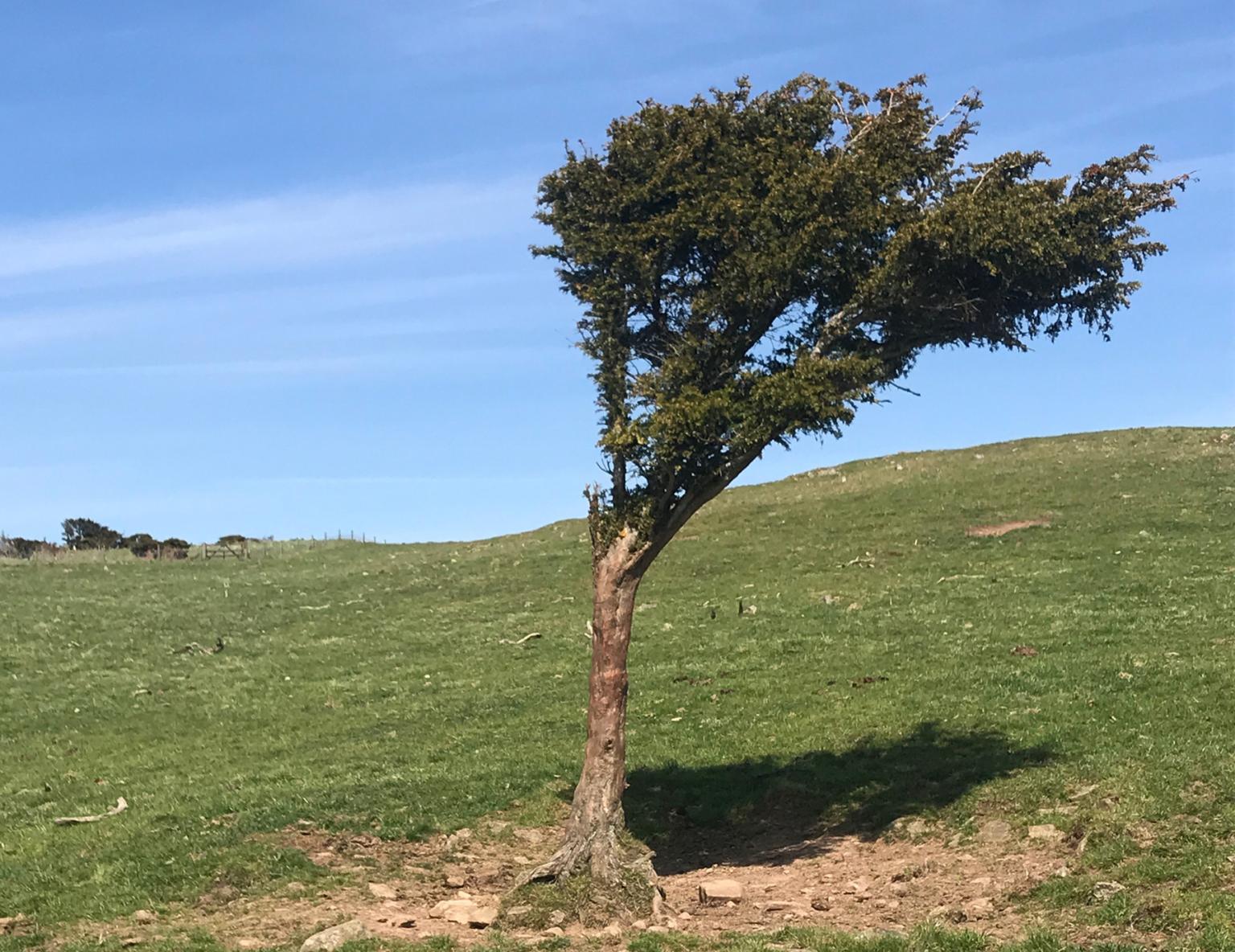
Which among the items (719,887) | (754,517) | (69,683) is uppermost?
(754,517)

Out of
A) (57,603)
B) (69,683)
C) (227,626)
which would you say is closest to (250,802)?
(69,683)

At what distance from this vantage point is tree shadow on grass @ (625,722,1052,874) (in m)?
22.4

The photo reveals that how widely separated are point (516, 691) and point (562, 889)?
1742 cm

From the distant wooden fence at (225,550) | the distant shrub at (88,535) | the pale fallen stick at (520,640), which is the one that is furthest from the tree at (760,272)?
the distant shrub at (88,535)

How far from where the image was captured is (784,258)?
19.0 meters

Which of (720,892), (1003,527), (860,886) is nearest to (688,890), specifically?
(720,892)

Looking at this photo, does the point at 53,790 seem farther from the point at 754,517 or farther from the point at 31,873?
the point at 754,517

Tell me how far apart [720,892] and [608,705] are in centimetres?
344

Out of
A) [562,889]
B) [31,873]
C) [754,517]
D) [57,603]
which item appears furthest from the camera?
[754,517]

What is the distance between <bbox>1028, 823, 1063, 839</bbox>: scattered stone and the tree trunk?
22.5ft

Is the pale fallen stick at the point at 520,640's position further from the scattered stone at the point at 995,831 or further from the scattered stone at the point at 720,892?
the scattered stone at the point at 995,831

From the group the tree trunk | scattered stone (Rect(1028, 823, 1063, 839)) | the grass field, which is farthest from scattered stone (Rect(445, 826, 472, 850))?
scattered stone (Rect(1028, 823, 1063, 839))

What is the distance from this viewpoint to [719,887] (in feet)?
62.5

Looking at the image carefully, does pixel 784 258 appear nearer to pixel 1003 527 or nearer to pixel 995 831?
pixel 995 831
